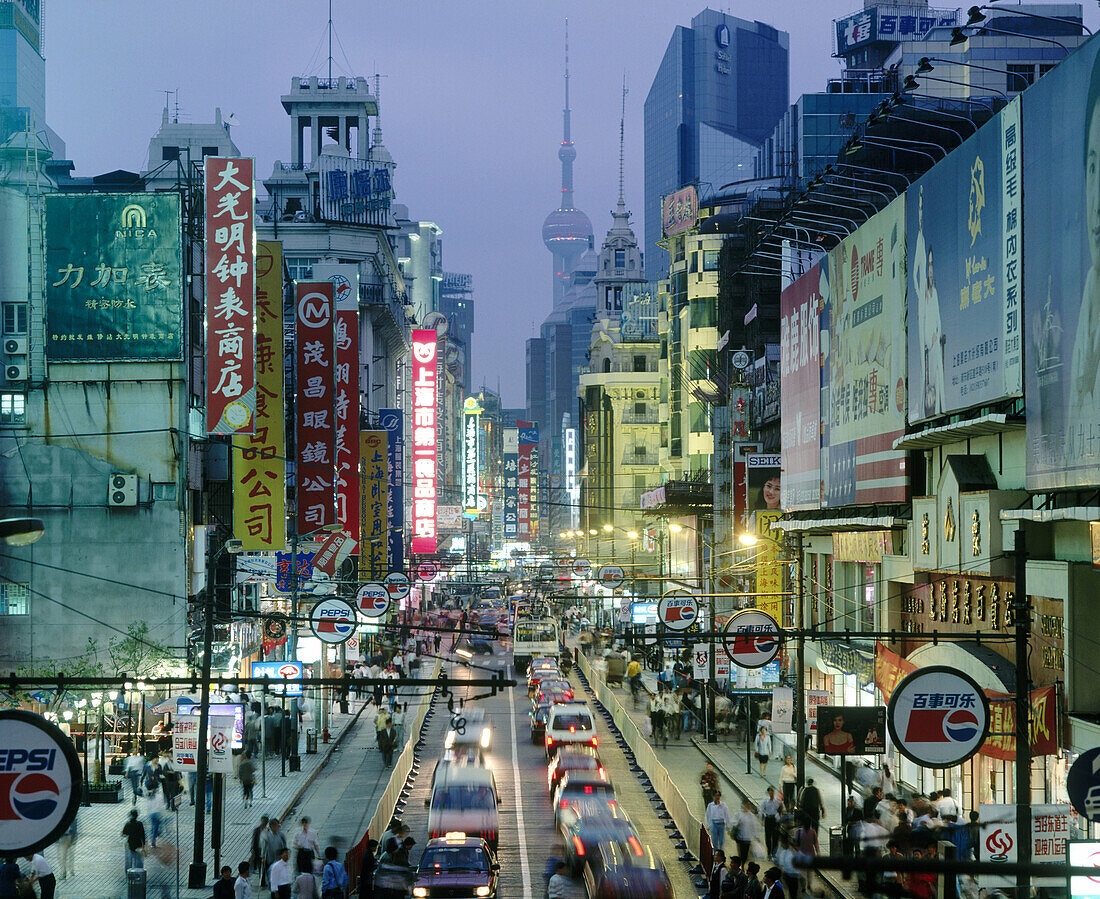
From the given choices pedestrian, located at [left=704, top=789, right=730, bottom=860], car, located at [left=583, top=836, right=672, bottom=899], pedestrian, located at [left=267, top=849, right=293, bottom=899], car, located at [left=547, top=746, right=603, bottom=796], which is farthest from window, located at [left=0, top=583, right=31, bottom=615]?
car, located at [left=583, top=836, right=672, bottom=899]

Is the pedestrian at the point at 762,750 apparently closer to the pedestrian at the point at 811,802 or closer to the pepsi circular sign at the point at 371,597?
the pedestrian at the point at 811,802

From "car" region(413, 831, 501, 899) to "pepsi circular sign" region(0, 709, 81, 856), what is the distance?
38.8 ft

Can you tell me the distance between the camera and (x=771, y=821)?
26.5m

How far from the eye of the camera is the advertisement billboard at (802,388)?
44.6m

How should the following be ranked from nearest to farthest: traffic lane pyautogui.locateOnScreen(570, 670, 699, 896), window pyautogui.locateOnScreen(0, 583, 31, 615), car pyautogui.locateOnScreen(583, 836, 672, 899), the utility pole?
the utility pole → car pyautogui.locateOnScreen(583, 836, 672, 899) → traffic lane pyautogui.locateOnScreen(570, 670, 699, 896) → window pyautogui.locateOnScreen(0, 583, 31, 615)

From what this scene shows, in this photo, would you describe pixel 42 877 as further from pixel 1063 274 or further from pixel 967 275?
pixel 967 275

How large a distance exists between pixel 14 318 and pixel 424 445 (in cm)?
5353

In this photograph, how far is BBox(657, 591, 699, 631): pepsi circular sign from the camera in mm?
38750

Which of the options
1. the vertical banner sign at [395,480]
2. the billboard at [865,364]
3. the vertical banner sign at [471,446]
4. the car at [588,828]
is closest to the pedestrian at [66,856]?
the car at [588,828]

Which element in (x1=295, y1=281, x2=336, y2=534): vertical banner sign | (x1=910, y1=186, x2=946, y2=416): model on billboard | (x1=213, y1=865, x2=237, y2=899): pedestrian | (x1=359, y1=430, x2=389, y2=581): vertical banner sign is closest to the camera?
(x1=213, y1=865, x2=237, y2=899): pedestrian

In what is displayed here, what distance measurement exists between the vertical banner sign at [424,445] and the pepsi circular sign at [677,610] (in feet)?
170

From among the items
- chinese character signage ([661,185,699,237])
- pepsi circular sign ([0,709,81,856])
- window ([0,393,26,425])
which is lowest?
pepsi circular sign ([0,709,81,856])

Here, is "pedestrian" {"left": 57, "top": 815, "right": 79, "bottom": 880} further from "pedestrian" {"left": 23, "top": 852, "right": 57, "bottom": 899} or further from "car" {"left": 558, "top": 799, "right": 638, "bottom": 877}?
"car" {"left": 558, "top": 799, "right": 638, "bottom": 877}

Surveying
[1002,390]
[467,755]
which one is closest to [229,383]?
[467,755]
